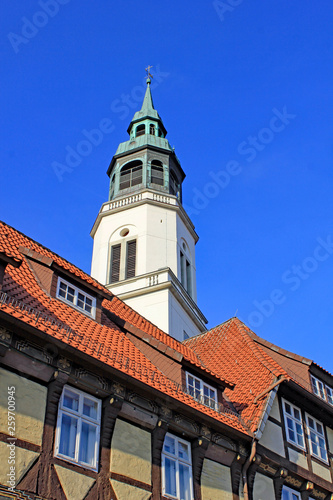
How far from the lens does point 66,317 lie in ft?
49.8

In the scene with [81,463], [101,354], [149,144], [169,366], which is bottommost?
[81,463]

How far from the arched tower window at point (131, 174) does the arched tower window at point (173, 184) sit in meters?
1.92

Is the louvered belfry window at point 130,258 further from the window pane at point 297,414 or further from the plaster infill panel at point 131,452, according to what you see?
the plaster infill panel at point 131,452

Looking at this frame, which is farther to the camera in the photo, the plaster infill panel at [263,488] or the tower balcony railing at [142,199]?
the tower balcony railing at [142,199]

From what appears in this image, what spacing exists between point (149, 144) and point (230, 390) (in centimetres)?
2560

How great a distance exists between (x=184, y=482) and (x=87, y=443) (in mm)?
2741

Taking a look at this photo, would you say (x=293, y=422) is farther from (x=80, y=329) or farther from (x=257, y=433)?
(x=80, y=329)

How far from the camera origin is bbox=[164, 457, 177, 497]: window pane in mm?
13375

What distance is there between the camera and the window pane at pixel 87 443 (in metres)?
12.1

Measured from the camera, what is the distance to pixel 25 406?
456 inches

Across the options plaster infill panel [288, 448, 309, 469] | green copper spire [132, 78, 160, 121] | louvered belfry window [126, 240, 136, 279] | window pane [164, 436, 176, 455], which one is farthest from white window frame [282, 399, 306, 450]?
green copper spire [132, 78, 160, 121]

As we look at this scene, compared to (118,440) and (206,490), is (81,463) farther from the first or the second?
(206,490)

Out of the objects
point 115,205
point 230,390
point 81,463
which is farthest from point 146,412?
point 115,205

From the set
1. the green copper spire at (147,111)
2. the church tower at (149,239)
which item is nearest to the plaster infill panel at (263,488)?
the church tower at (149,239)
